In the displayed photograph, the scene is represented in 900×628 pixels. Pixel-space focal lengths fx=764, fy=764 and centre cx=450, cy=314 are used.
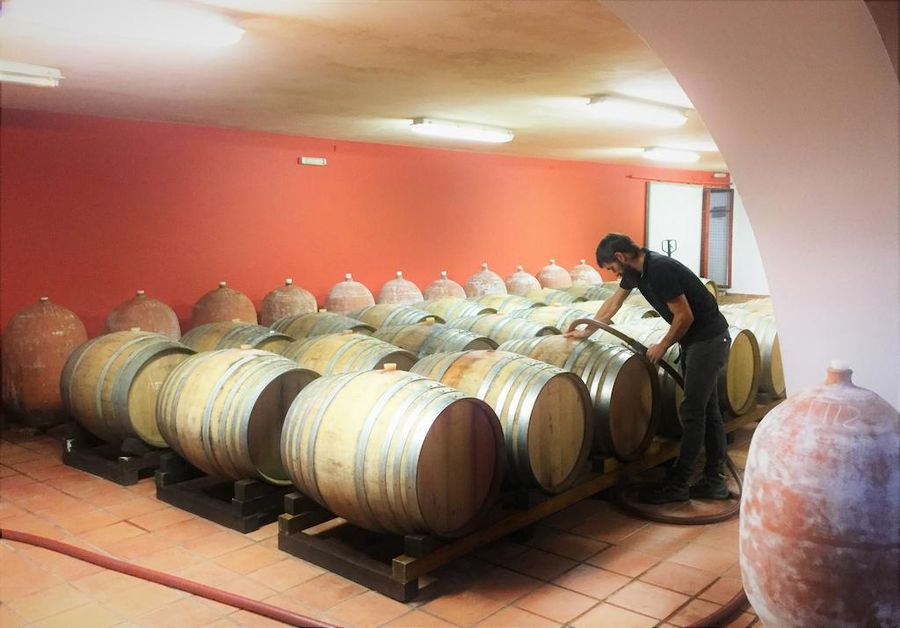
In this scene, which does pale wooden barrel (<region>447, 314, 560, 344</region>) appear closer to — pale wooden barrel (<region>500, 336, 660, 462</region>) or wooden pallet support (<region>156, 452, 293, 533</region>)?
pale wooden barrel (<region>500, 336, 660, 462</region>)

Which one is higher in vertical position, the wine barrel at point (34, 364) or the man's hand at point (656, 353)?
the man's hand at point (656, 353)

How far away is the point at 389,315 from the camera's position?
268 inches

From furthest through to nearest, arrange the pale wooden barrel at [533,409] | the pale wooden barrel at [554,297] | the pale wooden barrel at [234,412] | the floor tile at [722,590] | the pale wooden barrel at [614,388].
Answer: the pale wooden barrel at [554,297]
the pale wooden barrel at [614,388]
the pale wooden barrel at [234,412]
the pale wooden barrel at [533,409]
the floor tile at [722,590]

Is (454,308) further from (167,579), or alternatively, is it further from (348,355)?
(167,579)

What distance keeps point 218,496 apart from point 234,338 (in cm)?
144

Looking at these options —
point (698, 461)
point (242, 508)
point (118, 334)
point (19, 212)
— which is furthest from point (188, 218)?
point (698, 461)

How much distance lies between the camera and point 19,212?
6.66m

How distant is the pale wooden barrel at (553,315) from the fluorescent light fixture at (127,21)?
3.37 m

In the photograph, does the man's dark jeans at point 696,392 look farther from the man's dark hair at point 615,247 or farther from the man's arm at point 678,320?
the man's dark hair at point 615,247

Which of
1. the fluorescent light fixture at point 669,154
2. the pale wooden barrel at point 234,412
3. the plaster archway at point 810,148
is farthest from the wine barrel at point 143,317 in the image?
the fluorescent light fixture at point 669,154

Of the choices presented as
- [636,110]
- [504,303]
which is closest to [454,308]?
[504,303]

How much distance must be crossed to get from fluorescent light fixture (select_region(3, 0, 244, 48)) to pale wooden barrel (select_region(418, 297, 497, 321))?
143 inches

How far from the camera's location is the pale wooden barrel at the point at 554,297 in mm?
8961

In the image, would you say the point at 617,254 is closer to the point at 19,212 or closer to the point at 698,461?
the point at 698,461
